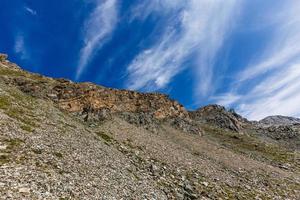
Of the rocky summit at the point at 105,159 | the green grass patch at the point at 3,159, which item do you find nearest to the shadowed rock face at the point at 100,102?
the rocky summit at the point at 105,159

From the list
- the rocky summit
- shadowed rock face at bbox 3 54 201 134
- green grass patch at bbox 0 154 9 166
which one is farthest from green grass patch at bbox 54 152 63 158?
shadowed rock face at bbox 3 54 201 134

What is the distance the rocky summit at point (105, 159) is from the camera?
3503 centimetres

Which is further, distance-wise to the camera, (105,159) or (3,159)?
(105,159)

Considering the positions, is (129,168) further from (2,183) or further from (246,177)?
(246,177)

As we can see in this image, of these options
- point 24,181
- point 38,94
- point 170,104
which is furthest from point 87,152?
point 170,104

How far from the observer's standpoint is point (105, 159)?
5069 centimetres

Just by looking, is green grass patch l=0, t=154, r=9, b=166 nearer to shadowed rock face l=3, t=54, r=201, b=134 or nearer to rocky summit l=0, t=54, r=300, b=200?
rocky summit l=0, t=54, r=300, b=200

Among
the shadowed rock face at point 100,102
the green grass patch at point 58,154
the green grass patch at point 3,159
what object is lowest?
the green grass patch at point 3,159

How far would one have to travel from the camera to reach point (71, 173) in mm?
38188

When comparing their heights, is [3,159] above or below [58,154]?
below

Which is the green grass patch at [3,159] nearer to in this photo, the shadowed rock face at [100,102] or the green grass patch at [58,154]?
the green grass patch at [58,154]

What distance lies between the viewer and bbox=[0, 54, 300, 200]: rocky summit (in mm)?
35031

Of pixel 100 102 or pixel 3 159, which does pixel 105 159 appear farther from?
pixel 100 102

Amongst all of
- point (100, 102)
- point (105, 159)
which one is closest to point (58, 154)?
point (105, 159)
